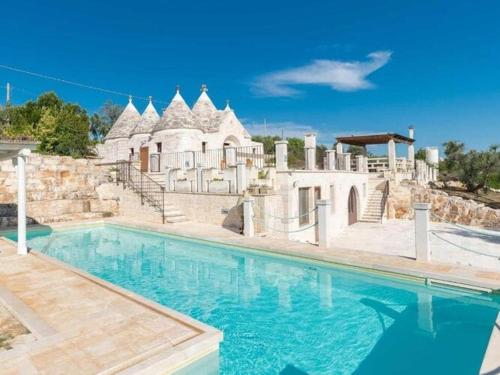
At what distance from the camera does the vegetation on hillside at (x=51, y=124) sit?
102 ft

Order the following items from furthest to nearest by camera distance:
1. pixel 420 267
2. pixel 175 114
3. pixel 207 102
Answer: pixel 207 102
pixel 175 114
pixel 420 267

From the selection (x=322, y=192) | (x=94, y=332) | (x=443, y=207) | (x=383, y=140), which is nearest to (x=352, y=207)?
(x=443, y=207)

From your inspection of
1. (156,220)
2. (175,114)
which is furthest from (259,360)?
(175,114)

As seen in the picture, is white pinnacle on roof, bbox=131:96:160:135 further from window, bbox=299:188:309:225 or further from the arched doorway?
the arched doorway

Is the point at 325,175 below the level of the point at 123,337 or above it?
above

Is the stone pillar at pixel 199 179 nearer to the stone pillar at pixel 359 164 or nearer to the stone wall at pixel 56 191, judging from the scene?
the stone wall at pixel 56 191

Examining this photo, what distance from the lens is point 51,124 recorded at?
3381 centimetres

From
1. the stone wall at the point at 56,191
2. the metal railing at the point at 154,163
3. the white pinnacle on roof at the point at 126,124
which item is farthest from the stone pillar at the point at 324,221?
the white pinnacle on roof at the point at 126,124

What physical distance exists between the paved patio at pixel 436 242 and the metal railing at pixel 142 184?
29.4ft

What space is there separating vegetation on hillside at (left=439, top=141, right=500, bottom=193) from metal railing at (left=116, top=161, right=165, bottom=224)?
27.8 meters

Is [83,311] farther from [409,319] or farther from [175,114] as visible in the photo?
[175,114]

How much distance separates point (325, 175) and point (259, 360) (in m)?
14.0

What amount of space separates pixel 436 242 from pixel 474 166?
1941cm

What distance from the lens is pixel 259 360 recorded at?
4.48m
